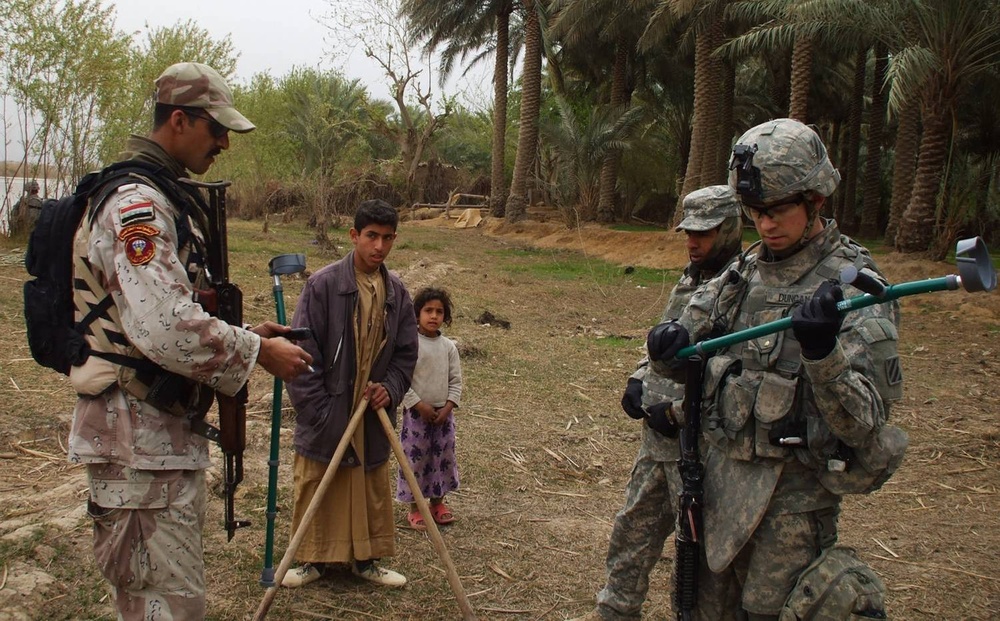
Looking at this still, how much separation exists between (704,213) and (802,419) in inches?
49.9

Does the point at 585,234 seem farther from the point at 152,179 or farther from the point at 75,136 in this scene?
the point at 152,179

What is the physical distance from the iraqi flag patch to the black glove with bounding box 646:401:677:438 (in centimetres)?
189

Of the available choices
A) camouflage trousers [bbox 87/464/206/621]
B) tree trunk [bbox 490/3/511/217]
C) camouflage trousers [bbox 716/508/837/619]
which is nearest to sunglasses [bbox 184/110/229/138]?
camouflage trousers [bbox 87/464/206/621]

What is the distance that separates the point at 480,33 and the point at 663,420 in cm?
3444

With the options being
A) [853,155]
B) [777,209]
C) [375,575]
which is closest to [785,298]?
[777,209]

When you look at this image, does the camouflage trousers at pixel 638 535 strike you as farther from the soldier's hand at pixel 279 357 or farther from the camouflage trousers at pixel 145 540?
the camouflage trousers at pixel 145 540

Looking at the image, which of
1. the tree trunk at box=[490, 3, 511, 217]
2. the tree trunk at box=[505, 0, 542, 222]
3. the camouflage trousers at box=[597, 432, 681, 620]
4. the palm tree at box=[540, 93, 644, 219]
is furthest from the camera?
the tree trunk at box=[490, 3, 511, 217]

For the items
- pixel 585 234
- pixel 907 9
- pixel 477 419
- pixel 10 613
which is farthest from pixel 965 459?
pixel 585 234

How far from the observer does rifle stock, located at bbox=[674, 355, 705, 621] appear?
290 centimetres

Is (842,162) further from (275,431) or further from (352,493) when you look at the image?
(275,431)

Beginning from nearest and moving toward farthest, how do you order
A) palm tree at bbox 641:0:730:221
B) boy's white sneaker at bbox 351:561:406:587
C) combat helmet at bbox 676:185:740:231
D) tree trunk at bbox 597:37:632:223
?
combat helmet at bbox 676:185:740:231 → boy's white sneaker at bbox 351:561:406:587 → palm tree at bbox 641:0:730:221 → tree trunk at bbox 597:37:632:223

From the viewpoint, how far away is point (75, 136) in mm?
17281

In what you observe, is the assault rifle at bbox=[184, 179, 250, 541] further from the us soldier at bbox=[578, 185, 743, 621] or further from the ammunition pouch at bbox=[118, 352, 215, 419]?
the us soldier at bbox=[578, 185, 743, 621]

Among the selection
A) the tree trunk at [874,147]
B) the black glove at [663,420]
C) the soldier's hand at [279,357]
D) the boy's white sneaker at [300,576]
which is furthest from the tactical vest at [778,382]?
the tree trunk at [874,147]
